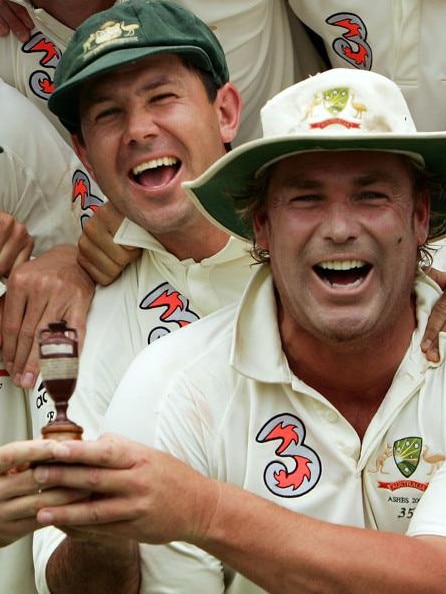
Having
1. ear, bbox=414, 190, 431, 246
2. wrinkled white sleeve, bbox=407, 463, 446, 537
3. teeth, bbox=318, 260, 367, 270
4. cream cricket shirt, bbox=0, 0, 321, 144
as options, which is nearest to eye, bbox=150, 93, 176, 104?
cream cricket shirt, bbox=0, 0, 321, 144

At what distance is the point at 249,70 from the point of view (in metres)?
5.61

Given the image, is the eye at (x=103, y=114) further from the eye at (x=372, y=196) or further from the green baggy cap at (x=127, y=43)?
the eye at (x=372, y=196)

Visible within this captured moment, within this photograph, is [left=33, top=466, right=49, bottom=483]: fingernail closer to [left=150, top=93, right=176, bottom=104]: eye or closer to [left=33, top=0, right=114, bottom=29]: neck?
[left=150, top=93, right=176, bottom=104]: eye

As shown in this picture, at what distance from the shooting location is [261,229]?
14.6 ft

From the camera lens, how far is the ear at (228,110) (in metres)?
5.19

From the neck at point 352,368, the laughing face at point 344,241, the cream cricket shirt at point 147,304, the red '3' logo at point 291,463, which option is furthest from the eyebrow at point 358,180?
the cream cricket shirt at point 147,304

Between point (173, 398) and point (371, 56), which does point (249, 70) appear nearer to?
point (371, 56)

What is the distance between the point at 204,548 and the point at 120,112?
1.63 m

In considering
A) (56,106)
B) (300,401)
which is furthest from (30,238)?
(300,401)

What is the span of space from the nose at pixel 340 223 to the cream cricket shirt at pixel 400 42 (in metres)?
1.33

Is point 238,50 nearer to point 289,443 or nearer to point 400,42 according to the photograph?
point 400,42

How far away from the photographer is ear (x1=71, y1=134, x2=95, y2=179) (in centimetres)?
518

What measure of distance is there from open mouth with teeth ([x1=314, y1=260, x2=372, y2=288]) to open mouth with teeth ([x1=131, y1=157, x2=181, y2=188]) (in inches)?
36.4

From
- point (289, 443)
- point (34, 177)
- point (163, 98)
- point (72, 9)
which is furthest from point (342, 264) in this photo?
point (72, 9)
